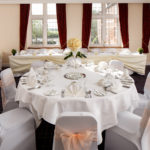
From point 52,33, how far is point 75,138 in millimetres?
7258

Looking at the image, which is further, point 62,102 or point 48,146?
point 48,146

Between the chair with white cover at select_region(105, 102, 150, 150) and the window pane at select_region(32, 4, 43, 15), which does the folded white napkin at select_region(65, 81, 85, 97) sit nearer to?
the chair with white cover at select_region(105, 102, 150, 150)

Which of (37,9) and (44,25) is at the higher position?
(37,9)

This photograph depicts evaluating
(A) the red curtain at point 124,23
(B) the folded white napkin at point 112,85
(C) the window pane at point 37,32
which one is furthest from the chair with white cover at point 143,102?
(C) the window pane at point 37,32

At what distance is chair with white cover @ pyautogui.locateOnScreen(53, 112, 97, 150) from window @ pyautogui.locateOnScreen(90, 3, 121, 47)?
719 centimetres

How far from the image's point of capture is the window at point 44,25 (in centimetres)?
812

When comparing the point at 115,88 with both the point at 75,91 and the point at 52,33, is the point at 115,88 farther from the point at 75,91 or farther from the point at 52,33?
the point at 52,33

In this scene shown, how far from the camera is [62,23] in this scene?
7992 millimetres

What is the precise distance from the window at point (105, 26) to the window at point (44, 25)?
5.79 feet

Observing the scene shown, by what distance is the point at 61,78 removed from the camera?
9.68 feet

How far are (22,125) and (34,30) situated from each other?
6.84 meters

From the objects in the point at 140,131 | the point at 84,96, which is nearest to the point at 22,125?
the point at 84,96

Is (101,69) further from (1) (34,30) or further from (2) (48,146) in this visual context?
(1) (34,30)

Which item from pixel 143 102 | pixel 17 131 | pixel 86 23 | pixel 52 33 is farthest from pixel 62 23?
pixel 17 131
